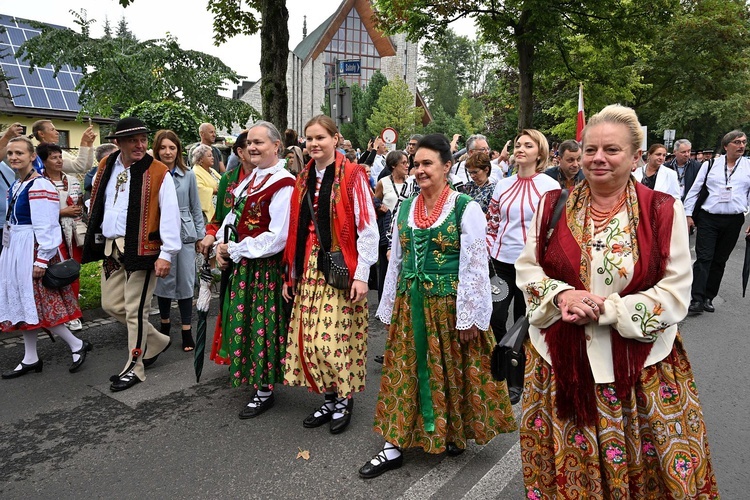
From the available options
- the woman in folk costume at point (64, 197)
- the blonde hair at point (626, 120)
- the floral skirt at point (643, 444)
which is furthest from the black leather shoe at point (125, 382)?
the blonde hair at point (626, 120)

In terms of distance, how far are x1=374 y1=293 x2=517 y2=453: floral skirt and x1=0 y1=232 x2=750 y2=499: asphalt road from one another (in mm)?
245

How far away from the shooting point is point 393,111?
48812mm

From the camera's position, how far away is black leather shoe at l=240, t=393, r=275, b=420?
164 inches

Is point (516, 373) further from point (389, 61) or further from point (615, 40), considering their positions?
point (389, 61)

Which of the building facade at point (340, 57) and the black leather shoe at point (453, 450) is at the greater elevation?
the building facade at point (340, 57)

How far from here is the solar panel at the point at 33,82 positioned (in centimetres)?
2248

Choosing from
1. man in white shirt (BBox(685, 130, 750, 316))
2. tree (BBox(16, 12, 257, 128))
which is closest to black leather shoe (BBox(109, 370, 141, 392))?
man in white shirt (BBox(685, 130, 750, 316))

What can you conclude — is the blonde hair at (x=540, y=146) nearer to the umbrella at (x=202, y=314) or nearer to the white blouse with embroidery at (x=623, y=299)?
the white blouse with embroidery at (x=623, y=299)

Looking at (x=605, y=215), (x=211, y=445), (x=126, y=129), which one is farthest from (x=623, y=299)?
(x=126, y=129)

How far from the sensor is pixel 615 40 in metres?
16.7

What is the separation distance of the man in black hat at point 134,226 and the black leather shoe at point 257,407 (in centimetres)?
120

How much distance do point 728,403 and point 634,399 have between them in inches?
110

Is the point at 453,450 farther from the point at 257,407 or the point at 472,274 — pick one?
the point at 257,407

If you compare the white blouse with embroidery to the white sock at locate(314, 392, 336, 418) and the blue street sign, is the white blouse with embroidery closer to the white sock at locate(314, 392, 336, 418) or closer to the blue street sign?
the white sock at locate(314, 392, 336, 418)
